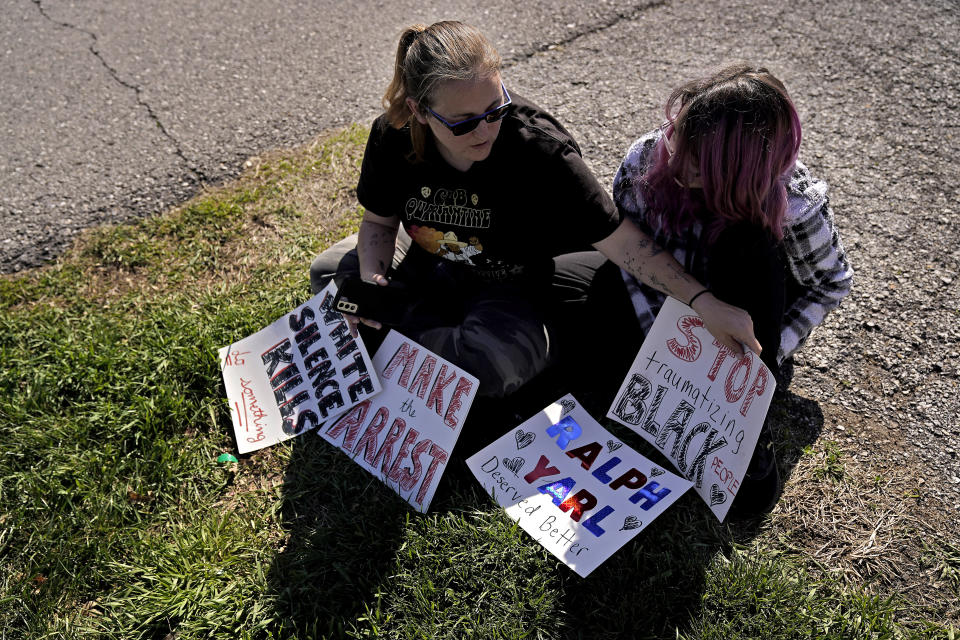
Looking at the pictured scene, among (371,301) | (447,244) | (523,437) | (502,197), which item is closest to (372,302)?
(371,301)

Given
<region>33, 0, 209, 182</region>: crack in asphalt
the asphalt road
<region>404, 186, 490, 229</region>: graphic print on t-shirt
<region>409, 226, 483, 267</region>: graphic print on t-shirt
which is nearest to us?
<region>404, 186, 490, 229</region>: graphic print on t-shirt

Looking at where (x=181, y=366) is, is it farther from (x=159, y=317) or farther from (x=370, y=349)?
(x=370, y=349)

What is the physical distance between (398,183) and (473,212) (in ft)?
1.01

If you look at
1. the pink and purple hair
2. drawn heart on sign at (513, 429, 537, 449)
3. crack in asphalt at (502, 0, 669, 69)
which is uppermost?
the pink and purple hair

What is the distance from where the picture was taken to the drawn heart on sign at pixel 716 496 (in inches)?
82.6

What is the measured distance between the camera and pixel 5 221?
3562 millimetres

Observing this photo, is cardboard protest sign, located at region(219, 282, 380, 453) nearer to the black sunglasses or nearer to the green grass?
the green grass

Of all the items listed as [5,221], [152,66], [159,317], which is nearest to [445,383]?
[159,317]

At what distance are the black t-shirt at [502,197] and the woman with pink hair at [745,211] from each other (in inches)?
7.9

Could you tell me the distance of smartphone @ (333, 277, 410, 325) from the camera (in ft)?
8.03

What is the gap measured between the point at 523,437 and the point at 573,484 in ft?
0.82

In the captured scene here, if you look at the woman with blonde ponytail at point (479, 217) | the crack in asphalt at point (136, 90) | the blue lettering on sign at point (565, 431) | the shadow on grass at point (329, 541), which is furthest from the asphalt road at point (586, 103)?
the shadow on grass at point (329, 541)

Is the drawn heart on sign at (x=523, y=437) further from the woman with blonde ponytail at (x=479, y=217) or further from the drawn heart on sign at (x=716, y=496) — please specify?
the drawn heart on sign at (x=716, y=496)

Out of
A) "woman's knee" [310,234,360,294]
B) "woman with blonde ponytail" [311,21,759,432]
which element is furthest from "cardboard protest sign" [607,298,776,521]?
"woman's knee" [310,234,360,294]
